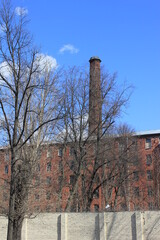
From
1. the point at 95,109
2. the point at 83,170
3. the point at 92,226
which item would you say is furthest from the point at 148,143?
the point at 92,226

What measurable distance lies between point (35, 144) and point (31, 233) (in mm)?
6379

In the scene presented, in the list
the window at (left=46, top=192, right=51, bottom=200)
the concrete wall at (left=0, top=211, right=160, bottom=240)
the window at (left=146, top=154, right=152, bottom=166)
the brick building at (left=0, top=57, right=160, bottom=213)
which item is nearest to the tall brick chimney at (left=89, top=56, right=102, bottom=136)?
the brick building at (left=0, top=57, right=160, bottom=213)

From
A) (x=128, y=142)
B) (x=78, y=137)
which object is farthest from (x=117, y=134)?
(x=78, y=137)

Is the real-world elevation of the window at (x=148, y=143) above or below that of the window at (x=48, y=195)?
above

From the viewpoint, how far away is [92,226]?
74.4 ft

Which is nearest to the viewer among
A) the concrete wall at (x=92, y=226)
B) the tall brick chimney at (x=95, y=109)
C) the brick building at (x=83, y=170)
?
the concrete wall at (x=92, y=226)

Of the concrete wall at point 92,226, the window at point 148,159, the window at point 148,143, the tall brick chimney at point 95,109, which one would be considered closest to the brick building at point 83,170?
the tall brick chimney at point 95,109

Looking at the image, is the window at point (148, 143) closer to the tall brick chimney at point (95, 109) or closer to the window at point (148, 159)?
the window at point (148, 159)

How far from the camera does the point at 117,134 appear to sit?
39688mm

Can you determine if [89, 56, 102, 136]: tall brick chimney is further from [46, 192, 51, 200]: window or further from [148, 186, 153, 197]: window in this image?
[148, 186, 153, 197]: window

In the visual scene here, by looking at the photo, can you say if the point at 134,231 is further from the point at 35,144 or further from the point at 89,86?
the point at 89,86

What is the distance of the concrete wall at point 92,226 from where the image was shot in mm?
21188

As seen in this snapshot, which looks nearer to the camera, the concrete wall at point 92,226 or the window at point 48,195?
the concrete wall at point 92,226

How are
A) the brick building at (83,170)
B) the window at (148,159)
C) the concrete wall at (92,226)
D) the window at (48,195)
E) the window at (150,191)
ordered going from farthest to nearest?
the window at (148,159) < the window at (150,191) < the window at (48,195) < the brick building at (83,170) < the concrete wall at (92,226)
